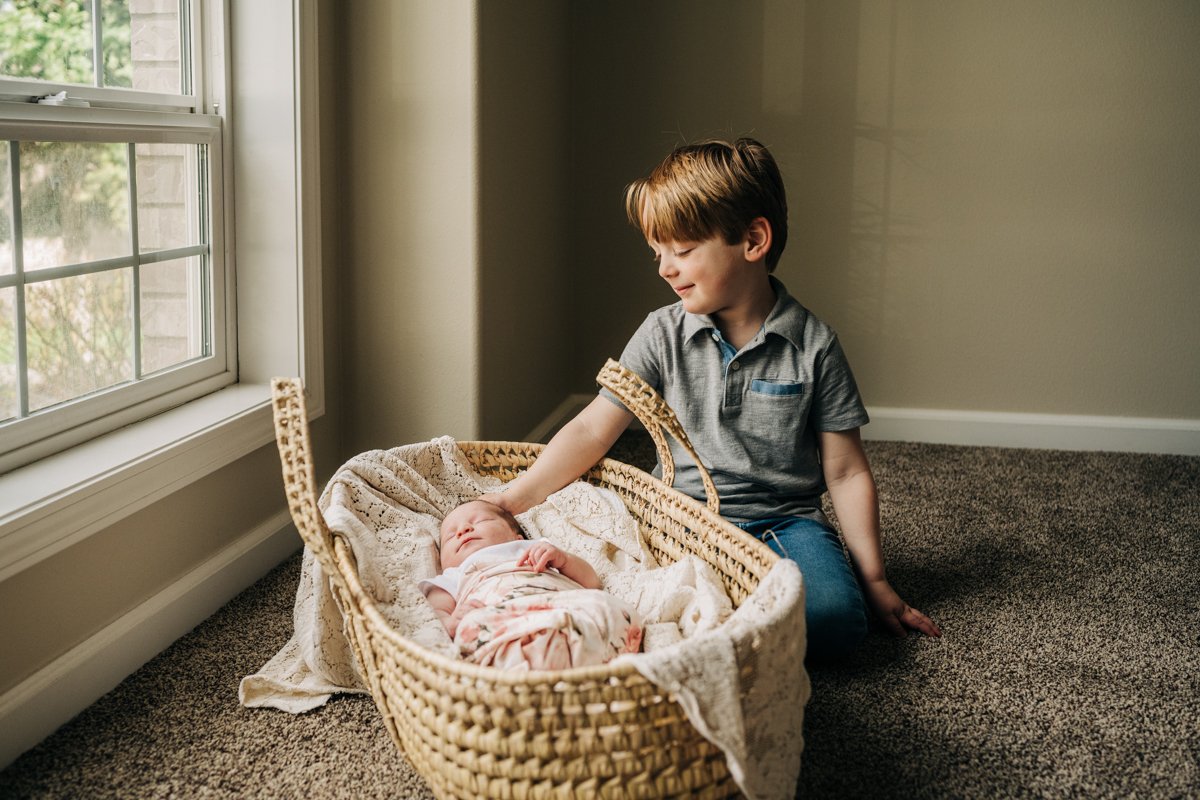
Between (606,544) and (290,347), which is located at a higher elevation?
(290,347)

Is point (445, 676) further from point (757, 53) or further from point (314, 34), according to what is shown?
point (757, 53)

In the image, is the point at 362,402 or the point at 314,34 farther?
the point at 362,402

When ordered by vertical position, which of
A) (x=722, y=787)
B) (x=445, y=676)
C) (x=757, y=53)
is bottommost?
(x=722, y=787)

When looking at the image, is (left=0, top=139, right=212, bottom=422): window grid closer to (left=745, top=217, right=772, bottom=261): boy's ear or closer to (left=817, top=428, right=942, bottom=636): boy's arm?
(left=745, top=217, right=772, bottom=261): boy's ear

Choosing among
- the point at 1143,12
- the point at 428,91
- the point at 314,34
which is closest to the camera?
the point at 314,34

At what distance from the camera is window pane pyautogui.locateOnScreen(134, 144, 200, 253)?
1.72m

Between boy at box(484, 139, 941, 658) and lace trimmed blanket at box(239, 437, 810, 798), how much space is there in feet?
0.40

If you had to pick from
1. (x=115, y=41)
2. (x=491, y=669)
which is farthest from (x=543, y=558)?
(x=115, y=41)

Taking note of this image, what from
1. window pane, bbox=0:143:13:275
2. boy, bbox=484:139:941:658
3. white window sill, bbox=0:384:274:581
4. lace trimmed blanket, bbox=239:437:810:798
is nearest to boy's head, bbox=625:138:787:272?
boy, bbox=484:139:941:658

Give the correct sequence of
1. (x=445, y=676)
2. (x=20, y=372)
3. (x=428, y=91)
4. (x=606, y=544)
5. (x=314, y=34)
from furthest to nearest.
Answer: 1. (x=428, y=91)
2. (x=314, y=34)
3. (x=606, y=544)
4. (x=20, y=372)
5. (x=445, y=676)

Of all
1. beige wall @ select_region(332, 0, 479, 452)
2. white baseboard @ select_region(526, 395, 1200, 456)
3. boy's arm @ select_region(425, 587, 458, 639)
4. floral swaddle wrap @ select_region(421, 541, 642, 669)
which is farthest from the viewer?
white baseboard @ select_region(526, 395, 1200, 456)

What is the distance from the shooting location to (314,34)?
1900 mm

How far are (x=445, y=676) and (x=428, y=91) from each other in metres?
1.31

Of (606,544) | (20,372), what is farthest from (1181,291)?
(20,372)
